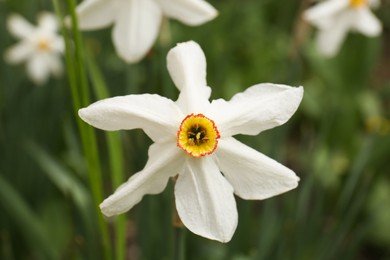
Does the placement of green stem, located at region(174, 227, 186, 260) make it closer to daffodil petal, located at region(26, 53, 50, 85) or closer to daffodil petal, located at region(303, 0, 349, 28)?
daffodil petal, located at region(303, 0, 349, 28)

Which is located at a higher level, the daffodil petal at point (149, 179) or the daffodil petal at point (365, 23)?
the daffodil petal at point (365, 23)

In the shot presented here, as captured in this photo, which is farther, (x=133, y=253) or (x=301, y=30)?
(x=133, y=253)

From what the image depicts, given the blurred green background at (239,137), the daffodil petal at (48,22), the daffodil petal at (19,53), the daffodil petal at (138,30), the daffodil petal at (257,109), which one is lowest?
the blurred green background at (239,137)

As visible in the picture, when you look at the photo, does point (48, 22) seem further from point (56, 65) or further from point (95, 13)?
point (95, 13)

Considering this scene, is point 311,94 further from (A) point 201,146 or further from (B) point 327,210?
(A) point 201,146

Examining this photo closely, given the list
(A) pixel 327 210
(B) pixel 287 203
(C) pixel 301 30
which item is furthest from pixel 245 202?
(A) pixel 327 210

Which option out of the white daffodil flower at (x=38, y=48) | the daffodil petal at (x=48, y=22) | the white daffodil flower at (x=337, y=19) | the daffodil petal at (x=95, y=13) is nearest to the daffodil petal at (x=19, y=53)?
the white daffodil flower at (x=38, y=48)

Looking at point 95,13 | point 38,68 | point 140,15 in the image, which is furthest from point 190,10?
point 38,68

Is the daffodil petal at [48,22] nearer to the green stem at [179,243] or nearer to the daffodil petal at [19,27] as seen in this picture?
the daffodil petal at [19,27]
